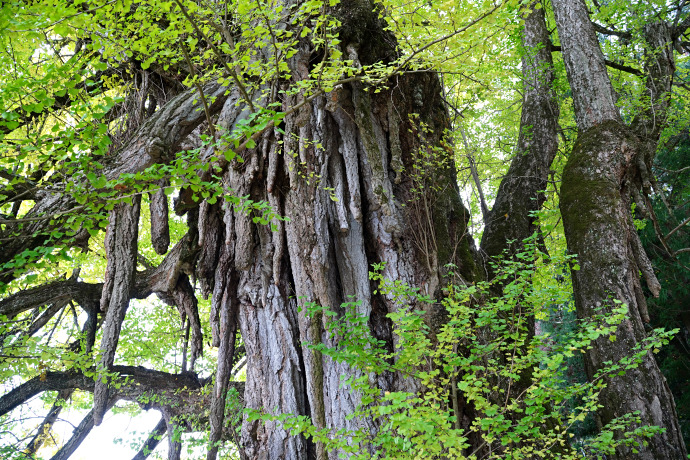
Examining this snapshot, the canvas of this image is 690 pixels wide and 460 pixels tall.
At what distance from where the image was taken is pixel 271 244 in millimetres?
5344

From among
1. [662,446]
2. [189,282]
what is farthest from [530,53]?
[189,282]

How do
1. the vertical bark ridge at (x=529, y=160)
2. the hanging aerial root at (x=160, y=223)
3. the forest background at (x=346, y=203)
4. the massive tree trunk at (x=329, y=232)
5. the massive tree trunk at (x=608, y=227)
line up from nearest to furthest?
the massive tree trunk at (x=608, y=227) → the forest background at (x=346, y=203) → the massive tree trunk at (x=329, y=232) → the vertical bark ridge at (x=529, y=160) → the hanging aerial root at (x=160, y=223)

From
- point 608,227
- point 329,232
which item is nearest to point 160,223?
point 329,232

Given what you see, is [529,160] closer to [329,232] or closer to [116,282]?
[329,232]

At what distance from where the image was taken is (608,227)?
397 cm

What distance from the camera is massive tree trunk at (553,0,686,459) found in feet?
11.3

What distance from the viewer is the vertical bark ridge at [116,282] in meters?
5.38

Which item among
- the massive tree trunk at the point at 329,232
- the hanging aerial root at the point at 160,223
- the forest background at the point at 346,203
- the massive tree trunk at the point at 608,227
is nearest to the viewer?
the massive tree trunk at the point at 608,227

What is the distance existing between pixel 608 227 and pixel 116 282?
532cm

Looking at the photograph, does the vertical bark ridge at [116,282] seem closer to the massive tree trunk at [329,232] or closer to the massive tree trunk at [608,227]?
the massive tree trunk at [329,232]

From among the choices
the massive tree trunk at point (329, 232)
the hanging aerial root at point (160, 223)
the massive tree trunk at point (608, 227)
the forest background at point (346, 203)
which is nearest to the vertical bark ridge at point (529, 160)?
the forest background at point (346, 203)

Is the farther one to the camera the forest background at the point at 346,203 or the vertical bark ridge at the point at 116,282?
the vertical bark ridge at the point at 116,282

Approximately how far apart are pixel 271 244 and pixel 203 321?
18.5 feet

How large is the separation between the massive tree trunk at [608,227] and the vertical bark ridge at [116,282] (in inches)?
190
